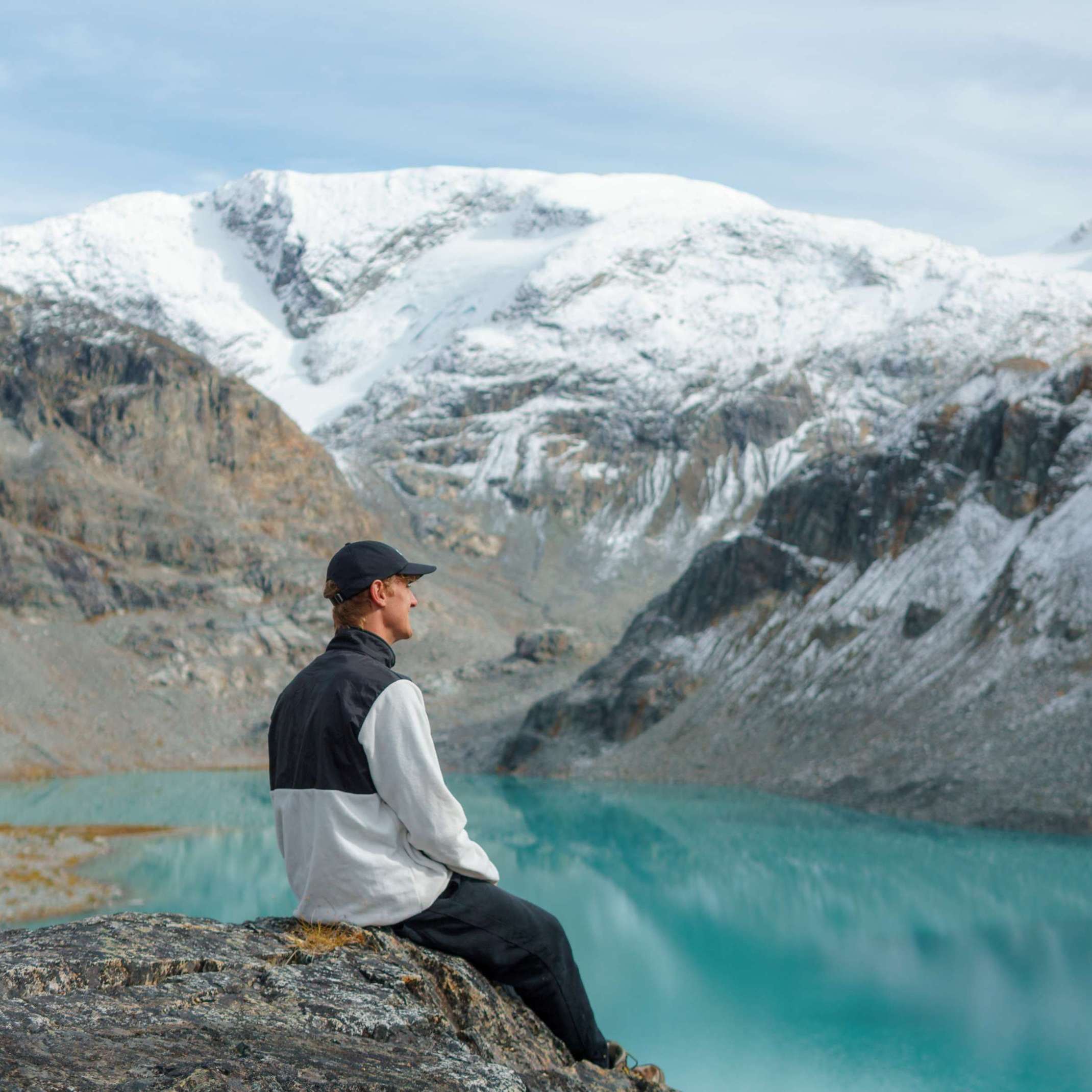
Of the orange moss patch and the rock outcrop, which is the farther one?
the orange moss patch

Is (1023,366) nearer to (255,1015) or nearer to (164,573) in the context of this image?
(164,573)

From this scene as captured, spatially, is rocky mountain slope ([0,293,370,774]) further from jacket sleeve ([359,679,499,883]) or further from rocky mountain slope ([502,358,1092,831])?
jacket sleeve ([359,679,499,883])

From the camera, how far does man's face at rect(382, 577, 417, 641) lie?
5.62 m

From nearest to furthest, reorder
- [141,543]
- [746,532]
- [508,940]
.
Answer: [508,940] < [746,532] < [141,543]

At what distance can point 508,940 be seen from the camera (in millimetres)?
5215

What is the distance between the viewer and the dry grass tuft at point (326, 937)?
4898mm

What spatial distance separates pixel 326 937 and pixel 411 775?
782 mm

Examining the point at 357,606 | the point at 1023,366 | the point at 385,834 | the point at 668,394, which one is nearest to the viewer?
the point at 385,834

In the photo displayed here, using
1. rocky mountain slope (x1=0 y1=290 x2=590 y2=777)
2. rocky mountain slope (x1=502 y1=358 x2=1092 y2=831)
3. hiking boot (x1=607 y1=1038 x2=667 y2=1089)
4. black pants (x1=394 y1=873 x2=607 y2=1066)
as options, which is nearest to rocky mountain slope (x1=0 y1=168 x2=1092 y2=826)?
rocky mountain slope (x1=502 y1=358 x2=1092 y2=831)

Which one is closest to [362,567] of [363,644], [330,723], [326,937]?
[363,644]

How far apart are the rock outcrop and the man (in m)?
0.12

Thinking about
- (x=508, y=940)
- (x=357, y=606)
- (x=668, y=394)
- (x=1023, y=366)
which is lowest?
(x=508, y=940)

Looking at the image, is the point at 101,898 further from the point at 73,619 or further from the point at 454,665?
the point at 454,665

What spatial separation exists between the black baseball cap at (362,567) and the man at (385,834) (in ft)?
0.43
